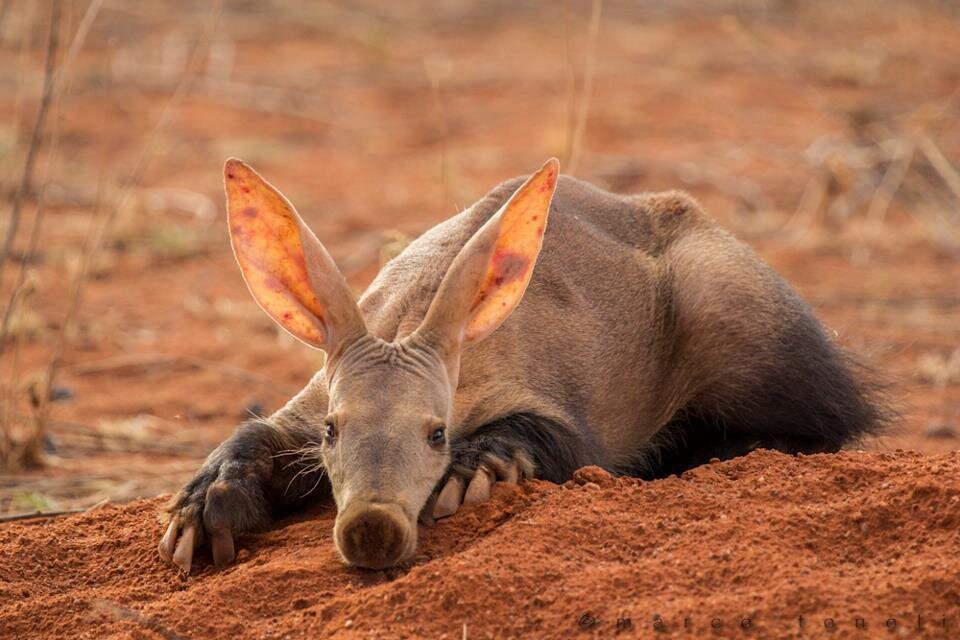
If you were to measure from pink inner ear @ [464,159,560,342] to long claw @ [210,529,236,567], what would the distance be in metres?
0.95

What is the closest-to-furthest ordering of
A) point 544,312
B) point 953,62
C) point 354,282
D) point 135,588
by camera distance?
point 135,588
point 544,312
point 354,282
point 953,62

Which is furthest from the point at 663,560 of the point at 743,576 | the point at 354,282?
the point at 354,282

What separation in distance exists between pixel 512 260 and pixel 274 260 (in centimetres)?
72

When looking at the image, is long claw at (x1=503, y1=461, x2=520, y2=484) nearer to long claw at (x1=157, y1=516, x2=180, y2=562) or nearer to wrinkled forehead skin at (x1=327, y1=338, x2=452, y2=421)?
wrinkled forehead skin at (x1=327, y1=338, x2=452, y2=421)

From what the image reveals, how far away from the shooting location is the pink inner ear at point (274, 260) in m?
4.69

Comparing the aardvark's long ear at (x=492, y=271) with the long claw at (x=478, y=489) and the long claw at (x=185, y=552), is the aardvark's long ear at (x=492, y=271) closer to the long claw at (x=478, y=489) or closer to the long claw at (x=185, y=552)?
the long claw at (x=478, y=489)

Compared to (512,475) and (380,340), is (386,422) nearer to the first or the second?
(380,340)

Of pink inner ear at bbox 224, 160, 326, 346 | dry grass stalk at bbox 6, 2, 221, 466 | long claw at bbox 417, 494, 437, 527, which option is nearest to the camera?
long claw at bbox 417, 494, 437, 527

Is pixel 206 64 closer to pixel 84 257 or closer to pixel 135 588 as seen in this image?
pixel 84 257

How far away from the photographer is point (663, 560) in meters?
3.98

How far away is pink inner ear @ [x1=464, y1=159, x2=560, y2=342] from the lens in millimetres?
4664

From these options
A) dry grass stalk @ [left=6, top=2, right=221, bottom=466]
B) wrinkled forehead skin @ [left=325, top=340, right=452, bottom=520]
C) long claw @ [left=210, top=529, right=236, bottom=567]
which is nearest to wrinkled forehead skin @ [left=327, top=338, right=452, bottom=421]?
wrinkled forehead skin @ [left=325, top=340, right=452, bottom=520]

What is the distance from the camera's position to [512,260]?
4.73 m

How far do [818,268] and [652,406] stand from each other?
478 centimetres
